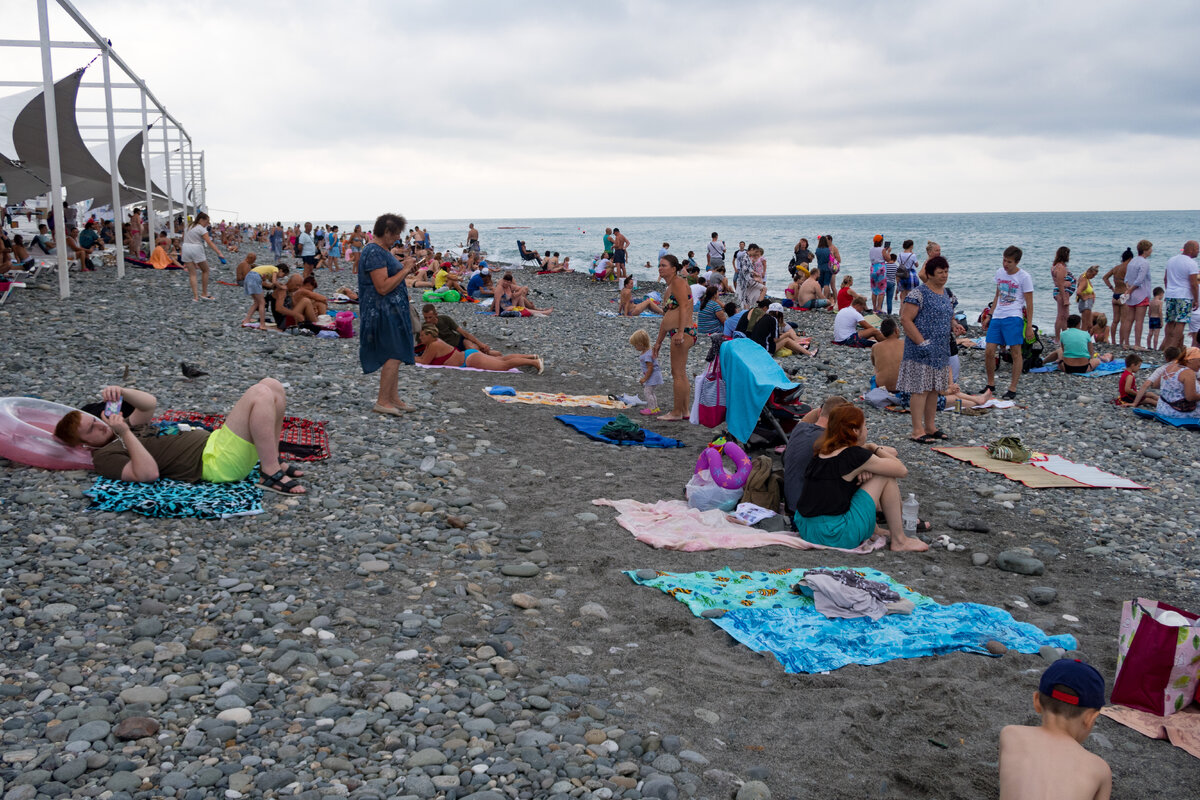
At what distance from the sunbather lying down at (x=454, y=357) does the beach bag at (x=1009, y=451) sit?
7194 millimetres

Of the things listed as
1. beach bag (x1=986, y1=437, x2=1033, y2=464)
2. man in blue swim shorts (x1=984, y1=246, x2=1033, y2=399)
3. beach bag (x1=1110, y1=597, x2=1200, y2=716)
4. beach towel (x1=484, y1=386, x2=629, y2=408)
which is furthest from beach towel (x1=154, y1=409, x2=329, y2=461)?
man in blue swim shorts (x1=984, y1=246, x2=1033, y2=399)

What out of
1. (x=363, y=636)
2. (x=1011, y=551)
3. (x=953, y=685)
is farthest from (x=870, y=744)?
(x=1011, y=551)

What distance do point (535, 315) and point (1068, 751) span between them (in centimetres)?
1888

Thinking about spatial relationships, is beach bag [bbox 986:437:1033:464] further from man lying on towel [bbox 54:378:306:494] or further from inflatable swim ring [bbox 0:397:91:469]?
inflatable swim ring [bbox 0:397:91:469]

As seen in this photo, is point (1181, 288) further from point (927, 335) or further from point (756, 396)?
point (756, 396)

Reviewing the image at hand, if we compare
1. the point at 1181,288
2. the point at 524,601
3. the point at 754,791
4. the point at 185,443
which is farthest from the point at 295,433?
the point at 1181,288

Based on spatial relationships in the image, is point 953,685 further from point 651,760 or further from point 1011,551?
point 1011,551

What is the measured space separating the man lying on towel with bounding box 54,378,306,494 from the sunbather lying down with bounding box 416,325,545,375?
6.58 metres

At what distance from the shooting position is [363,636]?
14.2 feet

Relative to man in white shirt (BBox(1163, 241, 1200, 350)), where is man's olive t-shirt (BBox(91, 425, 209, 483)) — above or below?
below

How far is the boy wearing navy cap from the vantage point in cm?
290

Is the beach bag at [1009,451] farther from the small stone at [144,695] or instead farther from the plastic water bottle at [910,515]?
the small stone at [144,695]

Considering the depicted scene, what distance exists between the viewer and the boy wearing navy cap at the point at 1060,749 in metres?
2.90

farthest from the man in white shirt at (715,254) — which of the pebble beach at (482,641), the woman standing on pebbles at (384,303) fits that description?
the woman standing on pebbles at (384,303)
